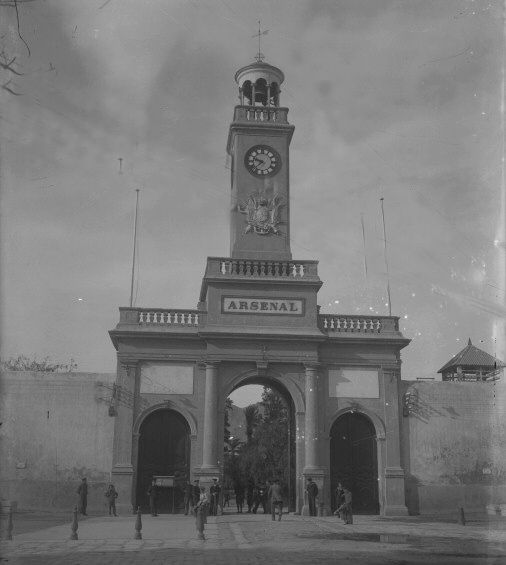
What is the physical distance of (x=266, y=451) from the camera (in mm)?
68625

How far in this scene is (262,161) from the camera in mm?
37531

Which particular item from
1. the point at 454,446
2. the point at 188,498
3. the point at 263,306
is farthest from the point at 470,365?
the point at 188,498

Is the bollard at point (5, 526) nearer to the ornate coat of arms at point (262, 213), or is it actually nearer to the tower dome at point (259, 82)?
the ornate coat of arms at point (262, 213)

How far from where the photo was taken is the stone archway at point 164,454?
3195cm

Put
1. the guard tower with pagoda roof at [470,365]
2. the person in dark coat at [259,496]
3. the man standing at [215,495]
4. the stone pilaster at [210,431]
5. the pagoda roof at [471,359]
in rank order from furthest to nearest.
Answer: the pagoda roof at [471,359] < the guard tower with pagoda roof at [470,365] < the person in dark coat at [259,496] < the stone pilaster at [210,431] < the man standing at [215,495]

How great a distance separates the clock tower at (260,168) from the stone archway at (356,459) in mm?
8744

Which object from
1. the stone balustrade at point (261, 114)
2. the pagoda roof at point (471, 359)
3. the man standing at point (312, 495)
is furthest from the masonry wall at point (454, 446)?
the pagoda roof at point (471, 359)

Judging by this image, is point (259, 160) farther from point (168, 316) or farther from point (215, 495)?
point (215, 495)

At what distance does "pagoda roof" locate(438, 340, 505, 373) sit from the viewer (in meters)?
57.8

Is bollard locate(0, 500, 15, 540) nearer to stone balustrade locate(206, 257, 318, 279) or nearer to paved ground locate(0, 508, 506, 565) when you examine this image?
paved ground locate(0, 508, 506, 565)

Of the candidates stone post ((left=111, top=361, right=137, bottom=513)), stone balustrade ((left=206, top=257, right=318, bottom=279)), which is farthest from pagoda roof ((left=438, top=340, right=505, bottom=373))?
stone post ((left=111, top=361, right=137, bottom=513))

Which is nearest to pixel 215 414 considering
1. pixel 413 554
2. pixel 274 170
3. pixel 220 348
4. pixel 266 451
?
pixel 220 348

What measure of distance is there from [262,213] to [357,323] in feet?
23.8

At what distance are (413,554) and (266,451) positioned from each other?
52331 millimetres
